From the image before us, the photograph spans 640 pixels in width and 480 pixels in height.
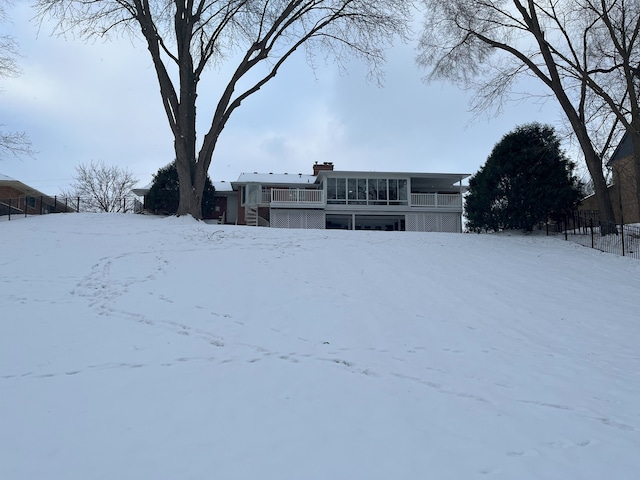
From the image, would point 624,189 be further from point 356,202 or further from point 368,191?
point 356,202

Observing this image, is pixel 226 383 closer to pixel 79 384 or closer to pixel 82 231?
pixel 79 384

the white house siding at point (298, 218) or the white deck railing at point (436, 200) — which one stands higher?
the white deck railing at point (436, 200)

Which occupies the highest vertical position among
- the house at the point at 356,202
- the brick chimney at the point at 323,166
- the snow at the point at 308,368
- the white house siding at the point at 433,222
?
the brick chimney at the point at 323,166

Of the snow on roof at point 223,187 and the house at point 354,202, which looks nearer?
the house at point 354,202

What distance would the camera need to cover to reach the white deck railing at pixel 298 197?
28.6 m

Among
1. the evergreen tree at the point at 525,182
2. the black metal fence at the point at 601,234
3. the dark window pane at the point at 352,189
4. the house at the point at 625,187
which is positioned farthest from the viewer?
the dark window pane at the point at 352,189

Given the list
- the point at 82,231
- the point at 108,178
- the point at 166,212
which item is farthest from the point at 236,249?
the point at 108,178

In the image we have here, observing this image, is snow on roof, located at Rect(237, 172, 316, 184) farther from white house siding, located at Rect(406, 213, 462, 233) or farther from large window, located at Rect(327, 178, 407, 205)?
white house siding, located at Rect(406, 213, 462, 233)

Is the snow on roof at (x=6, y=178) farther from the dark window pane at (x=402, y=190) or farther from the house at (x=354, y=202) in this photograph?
the dark window pane at (x=402, y=190)

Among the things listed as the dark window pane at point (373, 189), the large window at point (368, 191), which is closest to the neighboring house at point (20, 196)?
the large window at point (368, 191)

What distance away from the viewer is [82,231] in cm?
1480

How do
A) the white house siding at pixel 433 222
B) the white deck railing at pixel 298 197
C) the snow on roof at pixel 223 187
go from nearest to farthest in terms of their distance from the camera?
the white deck railing at pixel 298 197, the white house siding at pixel 433 222, the snow on roof at pixel 223 187

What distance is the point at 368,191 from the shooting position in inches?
1203

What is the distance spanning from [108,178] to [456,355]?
47433 mm
